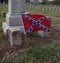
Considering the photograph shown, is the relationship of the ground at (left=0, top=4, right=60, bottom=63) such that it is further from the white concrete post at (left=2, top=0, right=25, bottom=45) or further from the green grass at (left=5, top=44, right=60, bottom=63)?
the white concrete post at (left=2, top=0, right=25, bottom=45)

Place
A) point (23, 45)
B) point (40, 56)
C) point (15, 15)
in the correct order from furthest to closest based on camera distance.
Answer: point (15, 15)
point (23, 45)
point (40, 56)

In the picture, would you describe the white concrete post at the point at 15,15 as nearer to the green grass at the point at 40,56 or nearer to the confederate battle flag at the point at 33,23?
the confederate battle flag at the point at 33,23

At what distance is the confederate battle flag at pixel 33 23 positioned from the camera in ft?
32.9

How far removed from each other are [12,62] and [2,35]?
3.09m

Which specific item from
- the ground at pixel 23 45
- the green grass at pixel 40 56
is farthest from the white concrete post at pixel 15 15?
the green grass at pixel 40 56

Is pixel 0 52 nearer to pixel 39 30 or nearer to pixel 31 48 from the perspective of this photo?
pixel 31 48

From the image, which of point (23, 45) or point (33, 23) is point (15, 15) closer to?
point (33, 23)

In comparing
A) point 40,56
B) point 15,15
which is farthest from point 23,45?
point 15,15

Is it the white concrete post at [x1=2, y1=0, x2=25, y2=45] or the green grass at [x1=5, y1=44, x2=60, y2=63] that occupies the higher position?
the white concrete post at [x1=2, y1=0, x2=25, y2=45]

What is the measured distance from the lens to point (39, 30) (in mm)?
10297

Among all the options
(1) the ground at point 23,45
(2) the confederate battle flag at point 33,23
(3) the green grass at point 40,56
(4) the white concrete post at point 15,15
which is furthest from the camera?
(4) the white concrete post at point 15,15

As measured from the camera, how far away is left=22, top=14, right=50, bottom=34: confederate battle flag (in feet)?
32.9

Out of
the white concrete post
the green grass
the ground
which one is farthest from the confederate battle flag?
the green grass

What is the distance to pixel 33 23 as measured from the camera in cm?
1011
